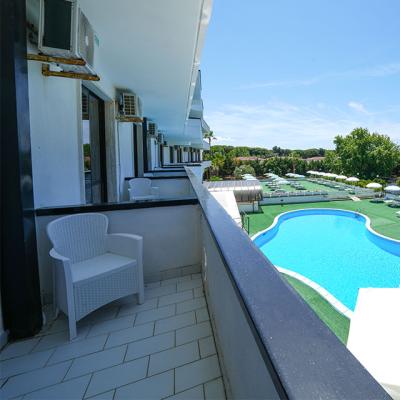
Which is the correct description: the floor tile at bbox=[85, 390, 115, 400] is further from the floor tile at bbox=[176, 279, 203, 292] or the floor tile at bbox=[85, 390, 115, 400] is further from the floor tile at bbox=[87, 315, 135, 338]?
the floor tile at bbox=[176, 279, 203, 292]

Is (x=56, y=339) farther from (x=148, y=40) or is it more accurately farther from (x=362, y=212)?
(x=362, y=212)

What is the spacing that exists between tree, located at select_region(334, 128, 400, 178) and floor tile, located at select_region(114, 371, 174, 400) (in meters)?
43.6

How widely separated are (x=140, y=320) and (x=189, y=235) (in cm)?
107

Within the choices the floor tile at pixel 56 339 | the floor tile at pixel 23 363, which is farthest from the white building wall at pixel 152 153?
the floor tile at pixel 23 363

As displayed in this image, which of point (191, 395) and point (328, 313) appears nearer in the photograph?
point (191, 395)

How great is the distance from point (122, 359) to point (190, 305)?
77cm

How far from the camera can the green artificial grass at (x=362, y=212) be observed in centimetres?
1328

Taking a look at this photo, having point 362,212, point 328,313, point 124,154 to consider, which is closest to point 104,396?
point 124,154

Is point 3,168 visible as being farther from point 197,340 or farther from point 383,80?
point 383,80

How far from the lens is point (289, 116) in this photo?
203 ft

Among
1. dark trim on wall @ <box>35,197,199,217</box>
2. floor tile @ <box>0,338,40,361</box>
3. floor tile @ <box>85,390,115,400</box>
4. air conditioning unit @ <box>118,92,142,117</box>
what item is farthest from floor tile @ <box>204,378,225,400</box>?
air conditioning unit @ <box>118,92,142,117</box>

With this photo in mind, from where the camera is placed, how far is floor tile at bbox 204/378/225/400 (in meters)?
1.45

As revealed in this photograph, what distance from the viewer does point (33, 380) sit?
162 centimetres

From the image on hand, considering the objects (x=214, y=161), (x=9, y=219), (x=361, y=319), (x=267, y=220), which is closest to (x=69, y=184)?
(x=9, y=219)
